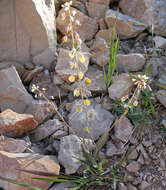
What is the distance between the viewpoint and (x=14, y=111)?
7.75 ft

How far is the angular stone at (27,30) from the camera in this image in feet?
8.13

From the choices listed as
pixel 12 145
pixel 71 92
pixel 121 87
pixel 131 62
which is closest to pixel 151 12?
pixel 131 62

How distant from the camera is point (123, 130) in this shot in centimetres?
213

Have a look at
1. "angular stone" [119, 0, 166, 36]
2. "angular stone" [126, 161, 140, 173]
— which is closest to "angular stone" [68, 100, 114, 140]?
"angular stone" [126, 161, 140, 173]

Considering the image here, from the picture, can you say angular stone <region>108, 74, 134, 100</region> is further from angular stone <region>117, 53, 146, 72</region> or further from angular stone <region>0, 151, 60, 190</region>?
angular stone <region>0, 151, 60, 190</region>

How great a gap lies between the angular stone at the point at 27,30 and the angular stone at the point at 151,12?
87 cm

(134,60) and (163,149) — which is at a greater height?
(134,60)

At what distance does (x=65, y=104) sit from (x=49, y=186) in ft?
2.35

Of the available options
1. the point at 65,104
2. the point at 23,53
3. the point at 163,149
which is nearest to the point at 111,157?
the point at 163,149

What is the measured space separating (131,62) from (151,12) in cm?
68

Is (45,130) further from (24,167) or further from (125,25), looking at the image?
(125,25)

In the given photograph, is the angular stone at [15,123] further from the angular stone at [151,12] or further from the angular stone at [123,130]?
the angular stone at [151,12]

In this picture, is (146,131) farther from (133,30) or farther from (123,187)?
(133,30)

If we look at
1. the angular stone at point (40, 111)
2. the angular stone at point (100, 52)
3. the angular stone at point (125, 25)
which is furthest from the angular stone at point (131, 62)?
the angular stone at point (40, 111)
